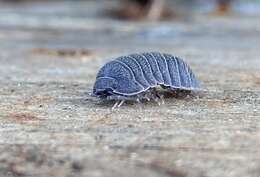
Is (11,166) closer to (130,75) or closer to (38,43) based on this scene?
(130,75)

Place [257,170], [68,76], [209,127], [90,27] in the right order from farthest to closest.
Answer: [90,27]
[68,76]
[209,127]
[257,170]

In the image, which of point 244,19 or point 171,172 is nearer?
point 171,172

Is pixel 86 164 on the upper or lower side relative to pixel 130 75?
lower

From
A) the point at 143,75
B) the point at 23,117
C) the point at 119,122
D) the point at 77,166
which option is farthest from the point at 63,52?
the point at 77,166

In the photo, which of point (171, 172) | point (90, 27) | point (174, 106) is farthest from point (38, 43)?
point (171, 172)

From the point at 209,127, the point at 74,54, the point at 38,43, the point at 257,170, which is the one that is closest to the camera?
the point at 257,170
